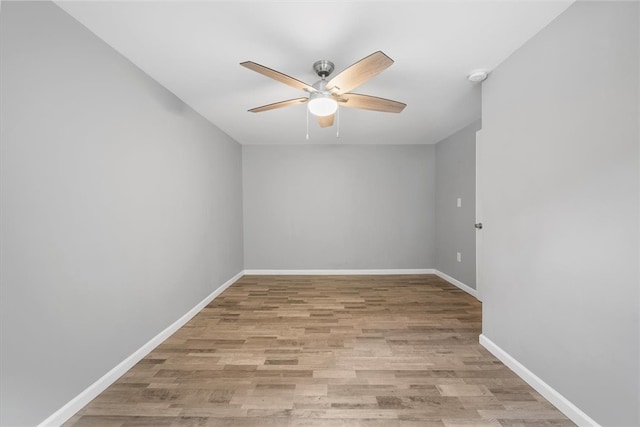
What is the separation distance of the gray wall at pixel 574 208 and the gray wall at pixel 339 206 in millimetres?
2597

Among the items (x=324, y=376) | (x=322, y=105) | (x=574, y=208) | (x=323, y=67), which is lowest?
(x=324, y=376)

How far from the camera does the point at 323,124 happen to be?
2.44m

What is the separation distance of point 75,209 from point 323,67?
178cm

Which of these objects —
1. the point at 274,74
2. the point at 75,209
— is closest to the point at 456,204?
the point at 274,74

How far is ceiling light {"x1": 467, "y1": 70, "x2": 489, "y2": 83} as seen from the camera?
209 cm

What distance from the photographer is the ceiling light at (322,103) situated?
72.8 inches

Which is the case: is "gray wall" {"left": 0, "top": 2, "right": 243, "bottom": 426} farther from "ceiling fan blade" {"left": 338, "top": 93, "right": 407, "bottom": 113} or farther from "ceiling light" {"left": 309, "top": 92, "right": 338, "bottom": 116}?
"ceiling fan blade" {"left": 338, "top": 93, "right": 407, "bottom": 113}

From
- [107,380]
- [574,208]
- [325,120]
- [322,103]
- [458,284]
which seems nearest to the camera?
[574,208]

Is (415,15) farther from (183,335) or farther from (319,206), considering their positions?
(319,206)

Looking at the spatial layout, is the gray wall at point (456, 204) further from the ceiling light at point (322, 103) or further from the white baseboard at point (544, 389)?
the ceiling light at point (322, 103)

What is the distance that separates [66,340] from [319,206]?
139 inches

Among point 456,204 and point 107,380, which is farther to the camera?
point 456,204

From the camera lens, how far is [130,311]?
75.8 inches

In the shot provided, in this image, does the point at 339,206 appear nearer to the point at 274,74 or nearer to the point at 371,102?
the point at 371,102
